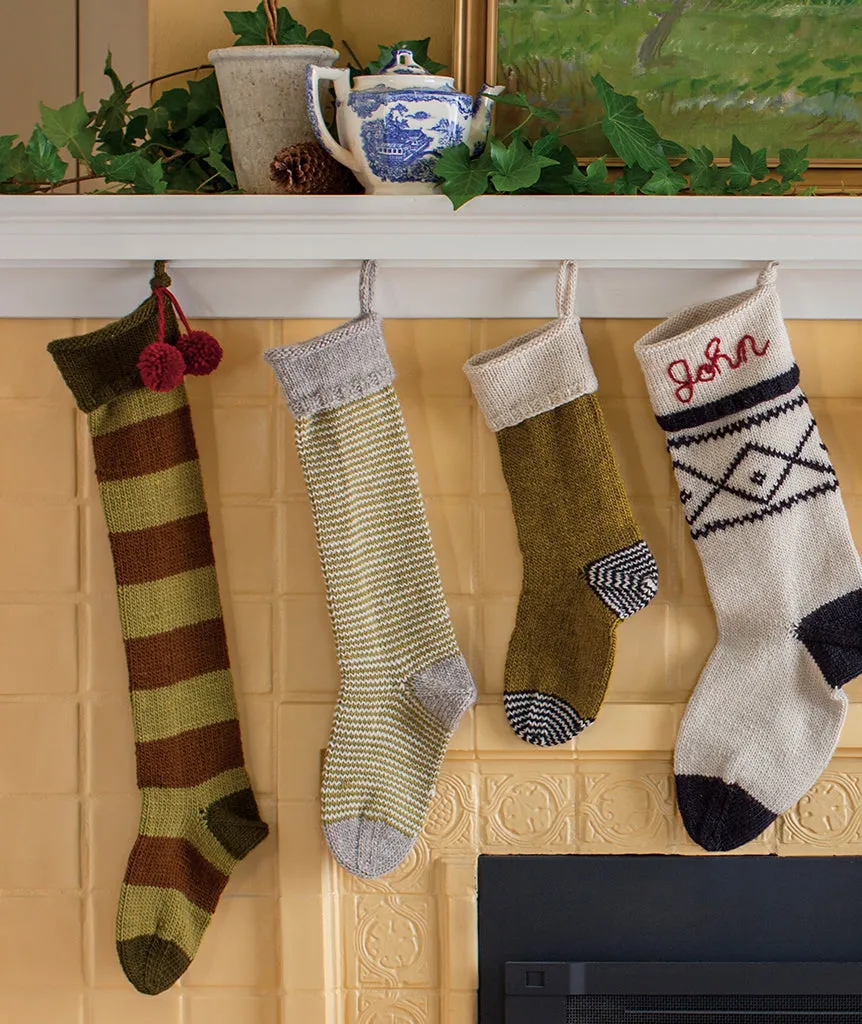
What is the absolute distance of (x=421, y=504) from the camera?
1.11 m

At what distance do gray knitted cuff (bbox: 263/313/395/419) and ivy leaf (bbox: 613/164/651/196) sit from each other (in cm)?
29

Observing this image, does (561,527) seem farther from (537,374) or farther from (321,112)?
(321,112)

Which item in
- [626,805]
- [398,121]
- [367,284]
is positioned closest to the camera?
[398,121]

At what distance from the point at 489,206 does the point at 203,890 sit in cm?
83

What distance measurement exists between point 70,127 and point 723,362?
74cm

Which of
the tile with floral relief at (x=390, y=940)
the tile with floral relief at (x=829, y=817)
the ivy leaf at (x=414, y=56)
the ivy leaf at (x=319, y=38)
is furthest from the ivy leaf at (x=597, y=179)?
the tile with floral relief at (x=390, y=940)

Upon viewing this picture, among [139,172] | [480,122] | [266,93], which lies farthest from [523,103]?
[139,172]

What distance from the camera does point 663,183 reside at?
101 cm

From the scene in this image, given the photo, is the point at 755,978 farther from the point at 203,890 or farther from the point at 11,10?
the point at 11,10

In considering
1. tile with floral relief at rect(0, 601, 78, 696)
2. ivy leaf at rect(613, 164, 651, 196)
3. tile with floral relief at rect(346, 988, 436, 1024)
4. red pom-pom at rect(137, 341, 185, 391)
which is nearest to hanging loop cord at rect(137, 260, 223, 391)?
red pom-pom at rect(137, 341, 185, 391)

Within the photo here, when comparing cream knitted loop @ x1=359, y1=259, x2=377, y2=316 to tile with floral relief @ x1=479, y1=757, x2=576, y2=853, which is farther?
tile with floral relief @ x1=479, y1=757, x2=576, y2=853

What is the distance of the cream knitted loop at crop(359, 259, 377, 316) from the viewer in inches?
41.7

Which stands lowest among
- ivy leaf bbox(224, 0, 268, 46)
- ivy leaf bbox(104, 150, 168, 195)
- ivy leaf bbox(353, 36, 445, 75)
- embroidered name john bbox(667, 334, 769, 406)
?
embroidered name john bbox(667, 334, 769, 406)

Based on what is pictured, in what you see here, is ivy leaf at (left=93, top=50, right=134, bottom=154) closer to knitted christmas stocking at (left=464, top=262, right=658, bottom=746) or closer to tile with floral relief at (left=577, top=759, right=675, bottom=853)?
knitted christmas stocking at (left=464, top=262, right=658, bottom=746)
